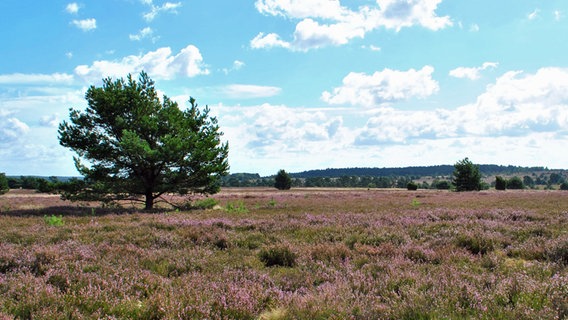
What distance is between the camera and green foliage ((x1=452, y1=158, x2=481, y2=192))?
7219cm

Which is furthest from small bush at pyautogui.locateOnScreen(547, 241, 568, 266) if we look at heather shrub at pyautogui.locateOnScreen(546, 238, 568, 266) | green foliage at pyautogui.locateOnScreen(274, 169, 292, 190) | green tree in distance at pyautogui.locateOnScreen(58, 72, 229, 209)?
green foliage at pyautogui.locateOnScreen(274, 169, 292, 190)

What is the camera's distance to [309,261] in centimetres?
708

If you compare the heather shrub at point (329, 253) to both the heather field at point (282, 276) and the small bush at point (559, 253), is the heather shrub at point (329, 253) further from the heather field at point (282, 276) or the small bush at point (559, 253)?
the small bush at point (559, 253)

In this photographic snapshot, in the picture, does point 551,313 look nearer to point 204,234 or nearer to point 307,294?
point 307,294

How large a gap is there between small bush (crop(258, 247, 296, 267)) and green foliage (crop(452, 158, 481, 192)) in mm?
73664

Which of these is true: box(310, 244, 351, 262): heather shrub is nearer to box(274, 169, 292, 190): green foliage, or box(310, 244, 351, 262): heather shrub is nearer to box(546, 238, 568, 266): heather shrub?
box(546, 238, 568, 266): heather shrub

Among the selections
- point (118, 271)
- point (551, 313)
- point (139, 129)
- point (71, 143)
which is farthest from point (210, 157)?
point (551, 313)

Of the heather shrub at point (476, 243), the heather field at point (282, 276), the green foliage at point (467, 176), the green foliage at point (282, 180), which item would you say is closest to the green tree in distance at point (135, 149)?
A: the heather field at point (282, 276)

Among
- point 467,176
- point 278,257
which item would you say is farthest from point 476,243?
point 467,176

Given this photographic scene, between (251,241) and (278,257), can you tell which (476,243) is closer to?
(278,257)

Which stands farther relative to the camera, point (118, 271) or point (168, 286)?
point (118, 271)

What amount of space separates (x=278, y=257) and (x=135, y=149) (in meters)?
13.3

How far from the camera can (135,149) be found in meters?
18.3

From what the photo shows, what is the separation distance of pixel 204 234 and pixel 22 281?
478 cm
